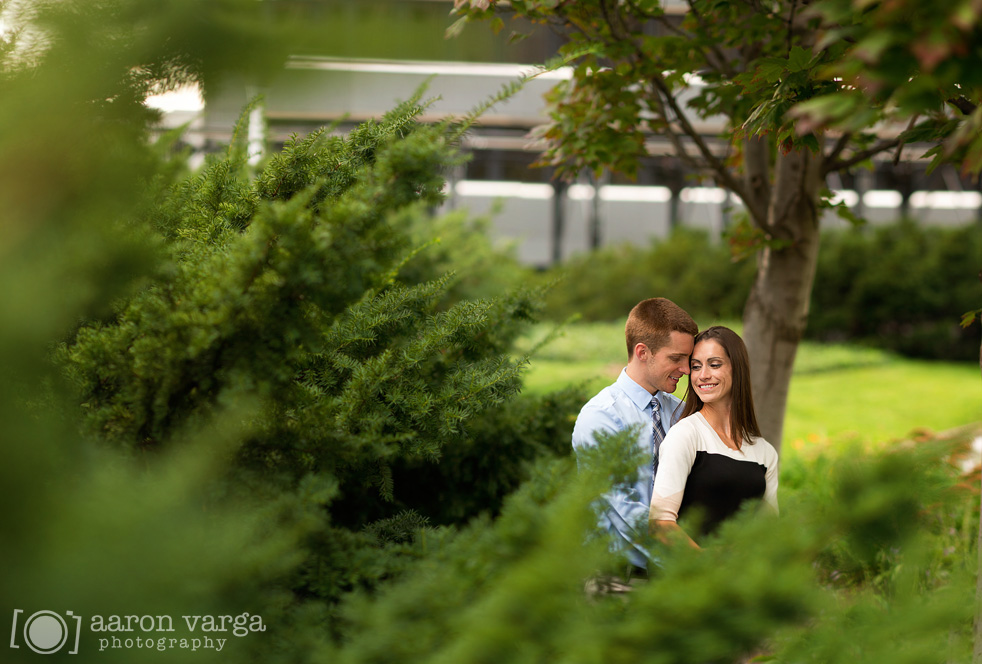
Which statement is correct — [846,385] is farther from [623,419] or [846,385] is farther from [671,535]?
[671,535]

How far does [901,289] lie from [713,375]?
13.2 metres

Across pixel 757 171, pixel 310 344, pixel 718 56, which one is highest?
pixel 718 56

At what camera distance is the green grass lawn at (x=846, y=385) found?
25.4ft

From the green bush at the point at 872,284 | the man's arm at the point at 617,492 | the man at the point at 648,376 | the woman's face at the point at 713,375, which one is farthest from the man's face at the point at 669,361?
the green bush at the point at 872,284

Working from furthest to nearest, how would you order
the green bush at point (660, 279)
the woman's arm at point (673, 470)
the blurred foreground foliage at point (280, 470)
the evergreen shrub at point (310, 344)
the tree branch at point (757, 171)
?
1. the green bush at point (660, 279)
2. the tree branch at point (757, 171)
3. the woman's arm at point (673, 470)
4. the evergreen shrub at point (310, 344)
5. the blurred foreground foliage at point (280, 470)

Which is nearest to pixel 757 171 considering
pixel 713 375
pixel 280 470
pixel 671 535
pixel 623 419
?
pixel 713 375

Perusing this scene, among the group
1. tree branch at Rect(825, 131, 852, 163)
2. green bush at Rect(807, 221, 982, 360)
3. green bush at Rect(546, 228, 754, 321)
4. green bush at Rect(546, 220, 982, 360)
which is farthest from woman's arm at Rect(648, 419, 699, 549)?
green bush at Rect(807, 221, 982, 360)

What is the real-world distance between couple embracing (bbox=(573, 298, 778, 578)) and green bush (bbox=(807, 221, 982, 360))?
12.9 m

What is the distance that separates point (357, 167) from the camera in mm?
1968

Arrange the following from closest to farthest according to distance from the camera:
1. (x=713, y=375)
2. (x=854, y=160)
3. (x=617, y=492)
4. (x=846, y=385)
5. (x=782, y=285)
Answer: (x=617, y=492), (x=713, y=375), (x=854, y=160), (x=782, y=285), (x=846, y=385)

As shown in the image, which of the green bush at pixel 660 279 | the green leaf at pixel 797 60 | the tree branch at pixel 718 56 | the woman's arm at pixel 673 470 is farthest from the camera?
the green bush at pixel 660 279

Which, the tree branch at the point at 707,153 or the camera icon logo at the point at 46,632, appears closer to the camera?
the camera icon logo at the point at 46,632

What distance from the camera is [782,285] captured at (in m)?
3.82

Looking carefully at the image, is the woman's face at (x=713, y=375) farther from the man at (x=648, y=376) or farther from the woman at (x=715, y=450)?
the man at (x=648, y=376)
